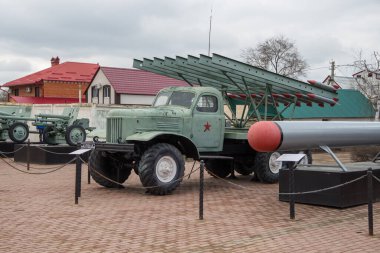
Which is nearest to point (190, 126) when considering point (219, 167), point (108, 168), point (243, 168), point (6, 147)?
point (108, 168)

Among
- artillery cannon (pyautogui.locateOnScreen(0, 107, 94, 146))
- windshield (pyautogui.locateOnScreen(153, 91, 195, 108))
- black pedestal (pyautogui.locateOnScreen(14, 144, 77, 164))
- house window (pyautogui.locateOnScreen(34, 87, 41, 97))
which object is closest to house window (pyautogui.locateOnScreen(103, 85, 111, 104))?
house window (pyautogui.locateOnScreen(34, 87, 41, 97))

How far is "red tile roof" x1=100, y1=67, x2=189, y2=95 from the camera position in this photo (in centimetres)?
4044

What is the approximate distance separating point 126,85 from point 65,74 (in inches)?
574

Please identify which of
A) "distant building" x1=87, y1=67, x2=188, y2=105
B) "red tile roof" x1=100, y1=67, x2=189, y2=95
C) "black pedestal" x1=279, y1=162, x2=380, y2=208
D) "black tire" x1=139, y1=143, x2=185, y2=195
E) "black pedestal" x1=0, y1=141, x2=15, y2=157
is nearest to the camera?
"black pedestal" x1=279, y1=162, x2=380, y2=208

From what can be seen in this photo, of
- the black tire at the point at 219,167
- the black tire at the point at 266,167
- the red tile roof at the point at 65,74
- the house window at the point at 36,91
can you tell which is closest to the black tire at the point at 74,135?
the black tire at the point at 219,167

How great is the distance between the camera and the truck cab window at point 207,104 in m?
12.4

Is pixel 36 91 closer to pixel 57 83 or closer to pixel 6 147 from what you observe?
pixel 57 83

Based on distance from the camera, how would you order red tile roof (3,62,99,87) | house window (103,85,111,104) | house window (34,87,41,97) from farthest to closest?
house window (34,87,41,97)
red tile roof (3,62,99,87)
house window (103,85,111,104)

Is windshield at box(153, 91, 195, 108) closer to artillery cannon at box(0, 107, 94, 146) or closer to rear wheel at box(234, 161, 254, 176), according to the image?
rear wheel at box(234, 161, 254, 176)

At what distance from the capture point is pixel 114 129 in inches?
459

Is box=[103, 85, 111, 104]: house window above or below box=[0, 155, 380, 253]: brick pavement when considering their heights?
above

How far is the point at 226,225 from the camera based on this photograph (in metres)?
8.08

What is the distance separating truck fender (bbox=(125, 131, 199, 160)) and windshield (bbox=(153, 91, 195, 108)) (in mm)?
920

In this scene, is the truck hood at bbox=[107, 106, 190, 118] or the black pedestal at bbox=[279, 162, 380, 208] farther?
the truck hood at bbox=[107, 106, 190, 118]
